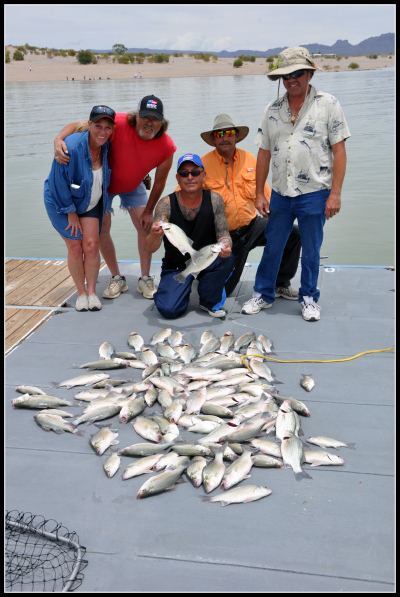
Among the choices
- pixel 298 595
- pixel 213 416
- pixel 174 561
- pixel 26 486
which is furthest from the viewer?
pixel 213 416

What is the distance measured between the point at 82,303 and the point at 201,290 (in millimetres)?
1173

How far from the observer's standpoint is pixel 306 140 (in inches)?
172

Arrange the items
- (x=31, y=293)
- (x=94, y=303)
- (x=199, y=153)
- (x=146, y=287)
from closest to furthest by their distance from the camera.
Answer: (x=94, y=303) < (x=146, y=287) < (x=31, y=293) < (x=199, y=153)

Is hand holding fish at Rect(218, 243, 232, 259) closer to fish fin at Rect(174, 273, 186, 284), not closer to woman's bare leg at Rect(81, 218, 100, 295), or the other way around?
fish fin at Rect(174, 273, 186, 284)

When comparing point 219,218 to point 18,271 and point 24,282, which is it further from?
point 18,271

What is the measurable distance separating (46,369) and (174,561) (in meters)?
2.12

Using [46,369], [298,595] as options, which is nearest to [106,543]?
[298,595]

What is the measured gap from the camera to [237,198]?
504 centimetres

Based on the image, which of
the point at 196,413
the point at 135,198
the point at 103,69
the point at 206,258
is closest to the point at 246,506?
the point at 196,413

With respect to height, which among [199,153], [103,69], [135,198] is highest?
[103,69]

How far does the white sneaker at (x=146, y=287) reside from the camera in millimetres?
5447

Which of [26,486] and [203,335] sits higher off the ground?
[203,335]

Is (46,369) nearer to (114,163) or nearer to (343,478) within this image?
(114,163)

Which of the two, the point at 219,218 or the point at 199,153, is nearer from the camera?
the point at 219,218
